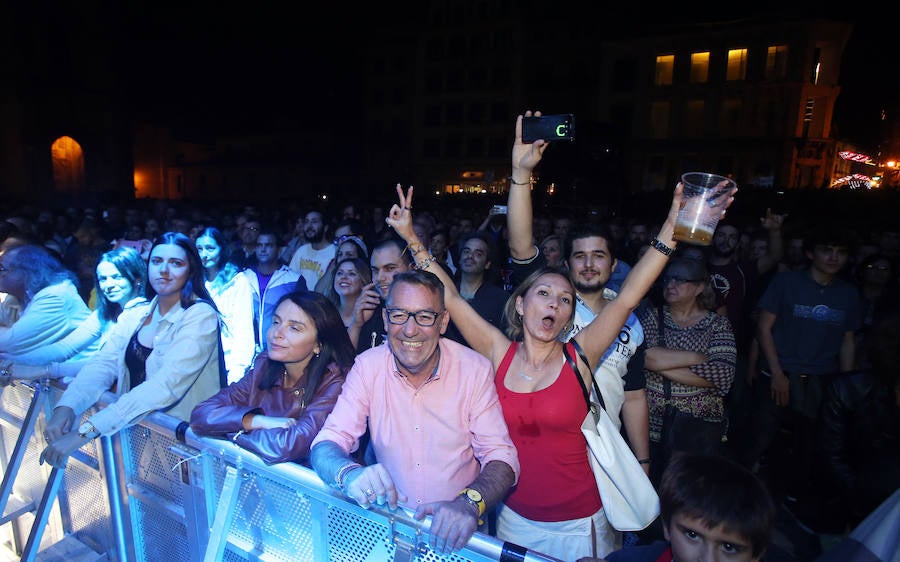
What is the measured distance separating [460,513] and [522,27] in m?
41.6

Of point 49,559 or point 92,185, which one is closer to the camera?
point 49,559

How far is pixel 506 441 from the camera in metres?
2.10

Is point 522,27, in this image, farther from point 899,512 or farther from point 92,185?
point 899,512

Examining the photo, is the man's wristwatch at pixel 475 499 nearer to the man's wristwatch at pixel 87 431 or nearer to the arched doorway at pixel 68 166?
the man's wristwatch at pixel 87 431

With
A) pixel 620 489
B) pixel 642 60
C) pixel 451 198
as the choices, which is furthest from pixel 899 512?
pixel 642 60

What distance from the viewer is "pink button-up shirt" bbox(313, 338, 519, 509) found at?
2.14 m

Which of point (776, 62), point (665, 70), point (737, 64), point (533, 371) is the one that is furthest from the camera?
point (665, 70)

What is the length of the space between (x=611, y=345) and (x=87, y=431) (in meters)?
2.60

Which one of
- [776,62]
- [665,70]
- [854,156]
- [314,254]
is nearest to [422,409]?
[314,254]

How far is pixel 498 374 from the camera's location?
2.44 meters

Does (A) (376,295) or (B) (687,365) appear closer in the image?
(B) (687,365)

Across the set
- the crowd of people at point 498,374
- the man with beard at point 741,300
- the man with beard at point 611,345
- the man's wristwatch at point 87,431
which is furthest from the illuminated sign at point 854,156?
the man's wristwatch at point 87,431

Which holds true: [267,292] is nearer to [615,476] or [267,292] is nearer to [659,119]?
[615,476]

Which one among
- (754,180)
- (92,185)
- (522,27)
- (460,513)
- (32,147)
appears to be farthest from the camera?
(522,27)
